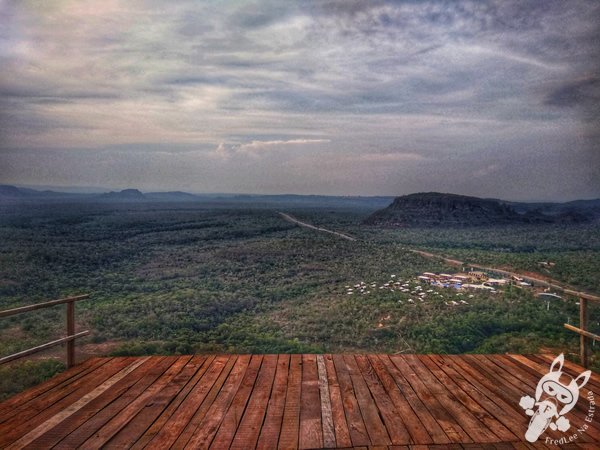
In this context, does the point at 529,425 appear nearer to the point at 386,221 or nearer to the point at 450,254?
the point at 450,254

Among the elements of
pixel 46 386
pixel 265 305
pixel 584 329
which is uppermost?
pixel 584 329

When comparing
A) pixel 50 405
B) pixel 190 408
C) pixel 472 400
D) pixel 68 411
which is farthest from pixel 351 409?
pixel 50 405

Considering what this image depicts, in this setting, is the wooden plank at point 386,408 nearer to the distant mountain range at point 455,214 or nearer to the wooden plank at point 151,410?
the wooden plank at point 151,410

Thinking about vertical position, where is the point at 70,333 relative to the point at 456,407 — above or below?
above

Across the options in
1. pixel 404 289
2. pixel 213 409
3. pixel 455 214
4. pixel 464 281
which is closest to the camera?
pixel 213 409

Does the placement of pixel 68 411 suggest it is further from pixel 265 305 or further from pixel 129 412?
pixel 265 305

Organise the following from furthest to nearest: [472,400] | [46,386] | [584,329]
Answer: 1. [584,329]
2. [46,386]
3. [472,400]

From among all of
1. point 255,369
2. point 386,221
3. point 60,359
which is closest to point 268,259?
point 60,359

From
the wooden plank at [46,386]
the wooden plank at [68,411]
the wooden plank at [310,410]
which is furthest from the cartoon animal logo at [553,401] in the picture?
the wooden plank at [46,386]
